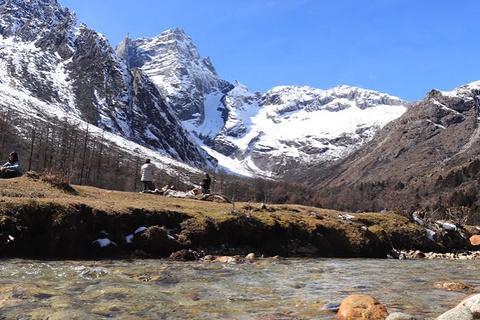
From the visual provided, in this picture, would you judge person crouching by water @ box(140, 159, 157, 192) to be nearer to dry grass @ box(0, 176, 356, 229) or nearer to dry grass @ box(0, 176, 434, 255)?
dry grass @ box(0, 176, 356, 229)

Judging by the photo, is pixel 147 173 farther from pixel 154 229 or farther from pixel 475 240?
pixel 475 240

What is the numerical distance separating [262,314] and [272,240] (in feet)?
49.9

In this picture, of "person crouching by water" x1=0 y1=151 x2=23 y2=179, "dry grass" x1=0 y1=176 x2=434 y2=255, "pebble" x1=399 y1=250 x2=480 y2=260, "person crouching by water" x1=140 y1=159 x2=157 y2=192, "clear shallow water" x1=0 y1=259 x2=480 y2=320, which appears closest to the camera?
"clear shallow water" x1=0 y1=259 x2=480 y2=320

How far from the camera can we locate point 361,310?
35.6ft

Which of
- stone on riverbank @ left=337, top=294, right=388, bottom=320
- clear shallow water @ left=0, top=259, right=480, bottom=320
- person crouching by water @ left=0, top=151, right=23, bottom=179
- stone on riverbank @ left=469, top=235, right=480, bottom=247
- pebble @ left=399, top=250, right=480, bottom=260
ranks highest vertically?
person crouching by water @ left=0, top=151, right=23, bottom=179

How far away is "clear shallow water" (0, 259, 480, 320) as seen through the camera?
36.3 feet

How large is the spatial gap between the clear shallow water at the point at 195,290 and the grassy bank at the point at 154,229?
6.23 feet

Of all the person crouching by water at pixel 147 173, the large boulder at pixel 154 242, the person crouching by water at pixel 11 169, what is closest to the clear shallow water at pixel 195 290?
the large boulder at pixel 154 242

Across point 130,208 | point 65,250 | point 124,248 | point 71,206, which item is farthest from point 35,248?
point 130,208

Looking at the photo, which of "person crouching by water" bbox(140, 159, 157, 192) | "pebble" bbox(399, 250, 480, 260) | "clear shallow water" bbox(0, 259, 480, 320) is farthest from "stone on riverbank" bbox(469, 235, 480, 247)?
"person crouching by water" bbox(140, 159, 157, 192)

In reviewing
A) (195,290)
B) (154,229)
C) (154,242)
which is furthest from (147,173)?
(195,290)

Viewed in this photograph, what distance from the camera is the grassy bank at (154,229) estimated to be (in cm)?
1811

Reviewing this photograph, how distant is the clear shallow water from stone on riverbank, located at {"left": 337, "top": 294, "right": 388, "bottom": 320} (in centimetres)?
52

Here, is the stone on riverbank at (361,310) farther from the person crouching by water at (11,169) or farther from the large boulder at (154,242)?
the person crouching by water at (11,169)
